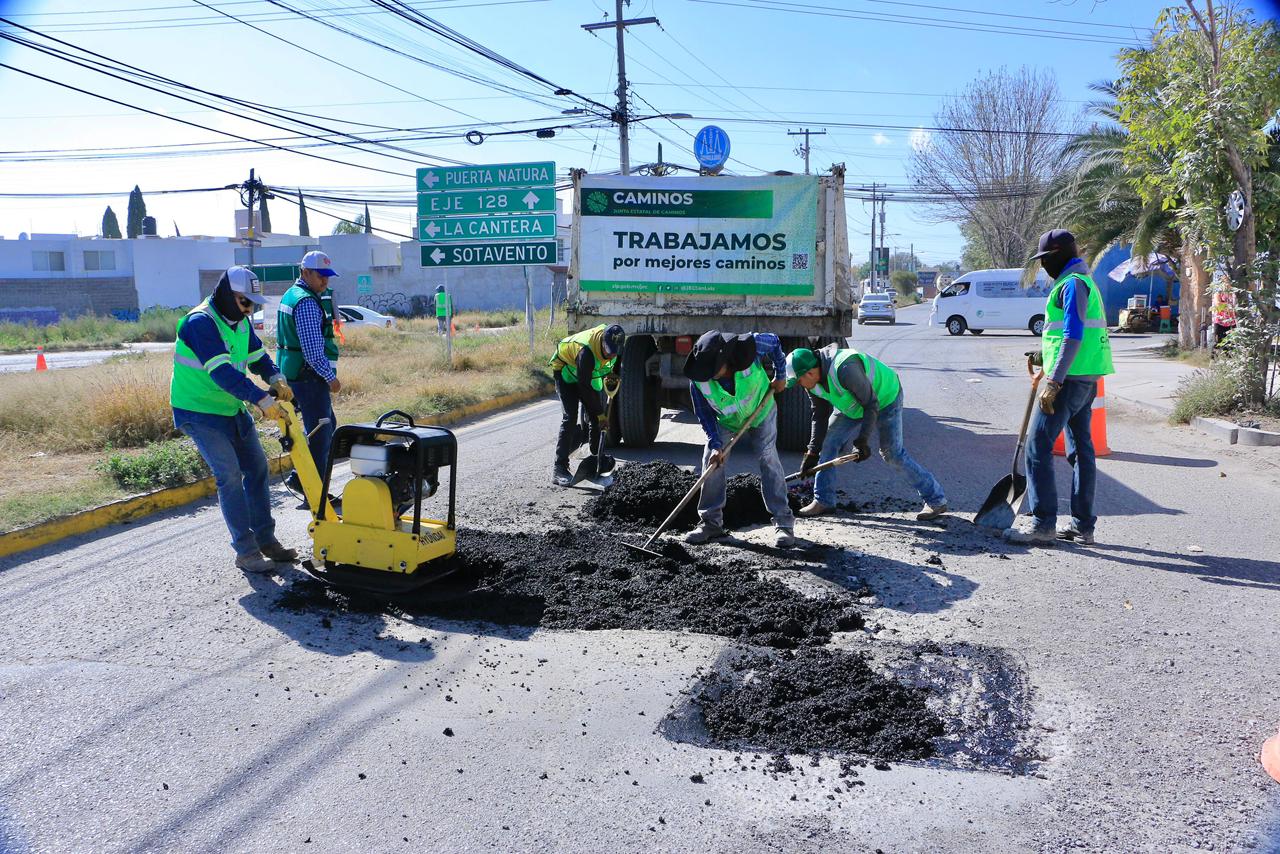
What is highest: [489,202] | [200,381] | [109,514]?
[489,202]

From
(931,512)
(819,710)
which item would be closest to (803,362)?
(931,512)

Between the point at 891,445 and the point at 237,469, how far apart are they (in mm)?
4297

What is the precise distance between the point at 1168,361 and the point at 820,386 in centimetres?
1663

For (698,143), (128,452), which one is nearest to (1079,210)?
(698,143)

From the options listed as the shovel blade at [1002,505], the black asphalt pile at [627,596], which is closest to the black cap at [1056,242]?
the shovel blade at [1002,505]

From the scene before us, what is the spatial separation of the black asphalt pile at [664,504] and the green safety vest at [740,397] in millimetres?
950

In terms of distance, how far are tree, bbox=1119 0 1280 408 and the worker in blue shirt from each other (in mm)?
6891

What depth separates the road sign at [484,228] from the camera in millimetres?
16266

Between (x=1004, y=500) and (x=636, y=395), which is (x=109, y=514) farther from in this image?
(x=1004, y=500)

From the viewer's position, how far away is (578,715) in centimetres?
383

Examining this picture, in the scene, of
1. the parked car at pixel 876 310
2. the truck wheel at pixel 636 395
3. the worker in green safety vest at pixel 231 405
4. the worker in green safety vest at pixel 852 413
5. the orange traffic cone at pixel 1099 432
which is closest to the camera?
the worker in green safety vest at pixel 231 405

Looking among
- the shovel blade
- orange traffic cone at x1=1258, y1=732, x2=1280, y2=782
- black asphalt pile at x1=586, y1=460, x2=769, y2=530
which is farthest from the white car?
orange traffic cone at x1=1258, y1=732, x2=1280, y2=782

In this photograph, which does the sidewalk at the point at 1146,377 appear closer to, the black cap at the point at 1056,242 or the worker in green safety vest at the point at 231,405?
the black cap at the point at 1056,242

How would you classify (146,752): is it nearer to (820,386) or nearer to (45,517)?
(45,517)
